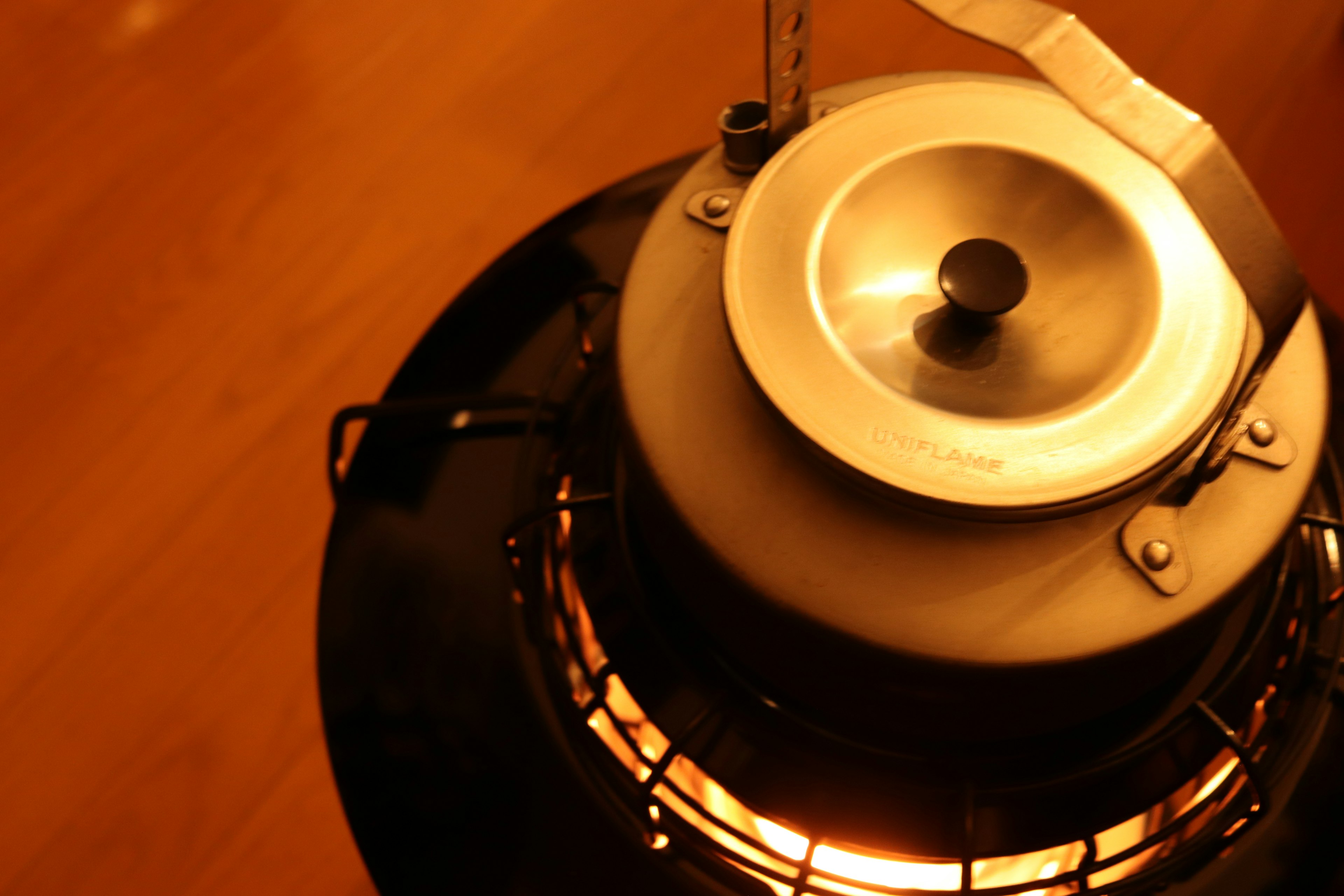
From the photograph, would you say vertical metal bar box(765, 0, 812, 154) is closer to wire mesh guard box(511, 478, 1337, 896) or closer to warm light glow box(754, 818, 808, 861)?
wire mesh guard box(511, 478, 1337, 896)

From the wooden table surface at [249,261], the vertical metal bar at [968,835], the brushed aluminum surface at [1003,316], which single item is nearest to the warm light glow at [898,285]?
the brushed aluminum surface at [1003,316]

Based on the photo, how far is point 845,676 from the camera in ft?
1.42

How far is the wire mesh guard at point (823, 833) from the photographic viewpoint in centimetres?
49

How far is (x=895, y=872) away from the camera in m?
0.50

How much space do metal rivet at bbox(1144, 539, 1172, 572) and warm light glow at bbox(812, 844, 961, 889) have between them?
195 mm

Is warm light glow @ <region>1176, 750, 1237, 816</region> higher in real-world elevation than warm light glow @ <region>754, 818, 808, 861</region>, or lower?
lower

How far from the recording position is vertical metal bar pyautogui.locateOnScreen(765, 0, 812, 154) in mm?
444

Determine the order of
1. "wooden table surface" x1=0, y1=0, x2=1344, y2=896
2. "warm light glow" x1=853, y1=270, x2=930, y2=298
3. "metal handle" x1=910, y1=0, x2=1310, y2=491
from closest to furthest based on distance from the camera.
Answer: "metal handle" x1=910, y1=0, x2=1310, y2=491 < "warm light glow" x1=853, y1=270, x2=930, y2=298 < "wooden table surface" x1=0, y1=0, x2=1344, y2=896

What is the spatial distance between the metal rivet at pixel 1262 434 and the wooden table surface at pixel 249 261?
0.76 m

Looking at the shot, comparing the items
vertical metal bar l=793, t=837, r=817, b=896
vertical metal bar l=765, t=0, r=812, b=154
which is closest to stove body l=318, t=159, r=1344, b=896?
vertical metal bar l=793, t=837, r=817, b=896

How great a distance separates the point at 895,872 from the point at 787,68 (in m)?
0.40

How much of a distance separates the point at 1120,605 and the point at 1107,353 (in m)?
0.10

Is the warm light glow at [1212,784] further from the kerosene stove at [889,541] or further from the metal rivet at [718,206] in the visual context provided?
the metal rivet at [718,206]

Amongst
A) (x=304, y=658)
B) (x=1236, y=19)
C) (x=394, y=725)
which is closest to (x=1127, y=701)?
(x=394, y=725)
